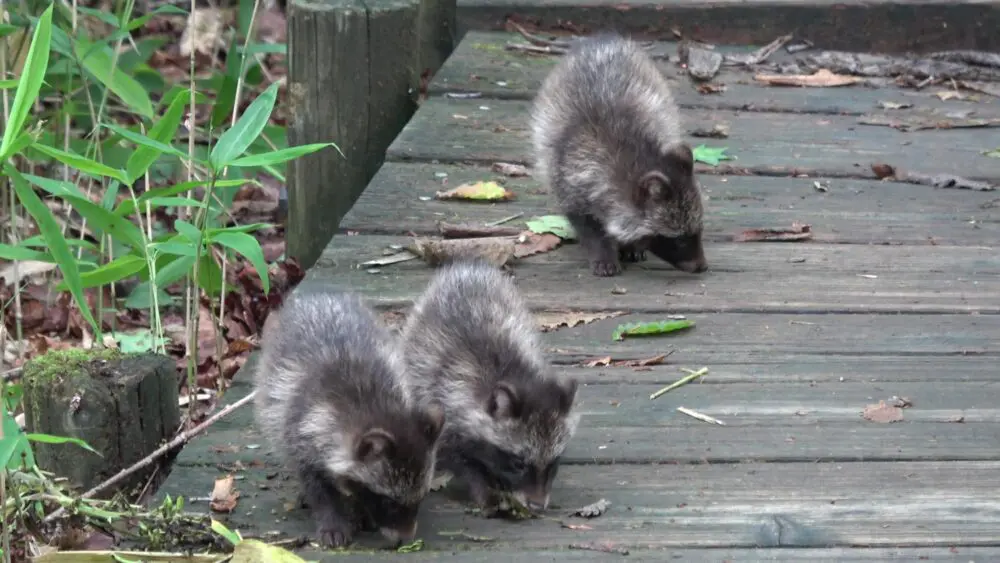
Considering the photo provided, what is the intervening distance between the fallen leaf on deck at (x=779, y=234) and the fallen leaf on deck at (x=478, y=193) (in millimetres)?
1051

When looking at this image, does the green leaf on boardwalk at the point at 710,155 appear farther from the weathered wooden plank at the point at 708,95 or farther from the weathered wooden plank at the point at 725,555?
the weathered wooden plank at the point at 725,555

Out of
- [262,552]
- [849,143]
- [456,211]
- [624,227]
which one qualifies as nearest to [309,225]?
[456,211]

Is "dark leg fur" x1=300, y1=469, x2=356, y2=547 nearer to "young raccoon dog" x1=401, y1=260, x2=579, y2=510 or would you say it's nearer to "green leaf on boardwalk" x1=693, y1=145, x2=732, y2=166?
"young raccoon dog" x1=401, y1=260, x2=579, y2=510

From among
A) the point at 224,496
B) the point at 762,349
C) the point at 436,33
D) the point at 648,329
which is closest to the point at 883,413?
the point at 762,349

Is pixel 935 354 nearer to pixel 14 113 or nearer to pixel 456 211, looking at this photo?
pixel 456 211

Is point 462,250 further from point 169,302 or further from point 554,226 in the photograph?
point 169,302

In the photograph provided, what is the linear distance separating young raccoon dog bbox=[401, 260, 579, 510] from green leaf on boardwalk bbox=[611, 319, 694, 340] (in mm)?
375

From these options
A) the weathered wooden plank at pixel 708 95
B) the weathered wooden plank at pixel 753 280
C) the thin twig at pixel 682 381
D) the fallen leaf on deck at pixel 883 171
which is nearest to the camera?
the thin twig at pixel 682 381

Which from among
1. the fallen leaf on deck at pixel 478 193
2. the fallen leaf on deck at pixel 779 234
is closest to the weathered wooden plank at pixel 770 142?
the fallen leaf on deck at pixel 478 193

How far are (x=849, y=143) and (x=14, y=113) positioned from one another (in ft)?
14.6

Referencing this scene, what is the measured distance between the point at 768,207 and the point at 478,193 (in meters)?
1.30

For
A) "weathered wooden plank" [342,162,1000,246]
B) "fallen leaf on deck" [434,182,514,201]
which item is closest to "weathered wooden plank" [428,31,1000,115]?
"weathered wooden plank" [342,162,1000,246]

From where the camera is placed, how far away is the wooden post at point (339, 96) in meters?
6.43

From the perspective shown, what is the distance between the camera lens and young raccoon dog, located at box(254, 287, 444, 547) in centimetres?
378
